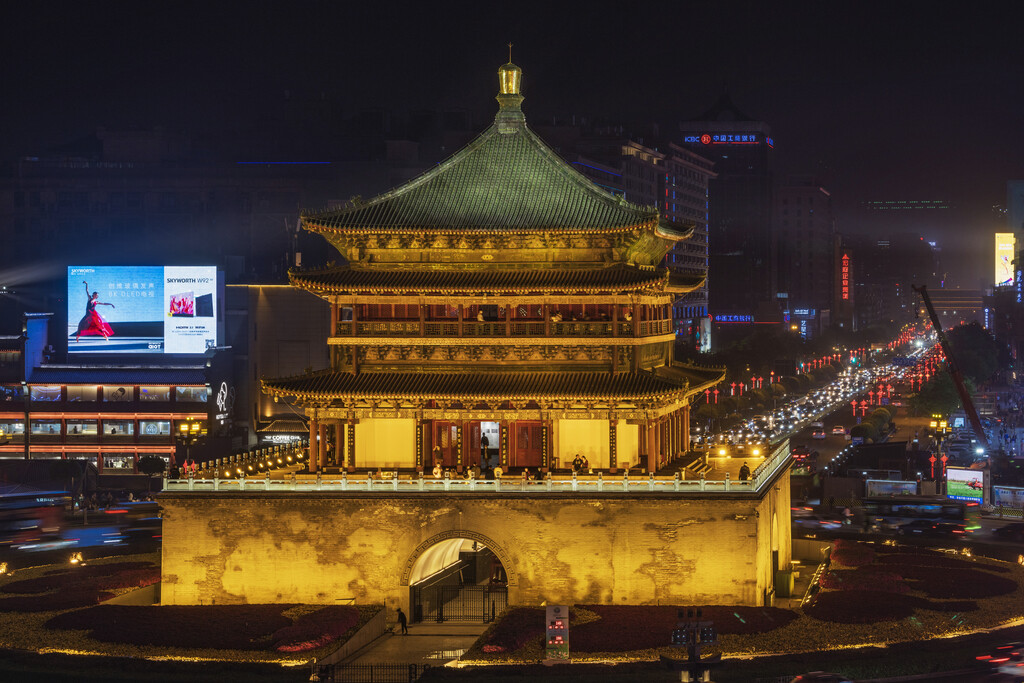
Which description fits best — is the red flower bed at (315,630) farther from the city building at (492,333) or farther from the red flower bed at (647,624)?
the red flower bed at (647,624)

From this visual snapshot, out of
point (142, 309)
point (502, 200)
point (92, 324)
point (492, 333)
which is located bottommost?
point (492, 333)

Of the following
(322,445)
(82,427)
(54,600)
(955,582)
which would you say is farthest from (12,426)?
(955,582)

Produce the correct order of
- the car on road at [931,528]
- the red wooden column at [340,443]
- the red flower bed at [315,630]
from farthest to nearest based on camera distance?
the car on road at [931,528] → the red wooden column at [340,443] → the red flower bed at [315,630]

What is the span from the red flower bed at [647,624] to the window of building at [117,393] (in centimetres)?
5955

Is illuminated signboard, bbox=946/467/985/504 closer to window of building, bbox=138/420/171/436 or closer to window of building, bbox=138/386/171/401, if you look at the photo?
window of building, bbox=138/420/171/436

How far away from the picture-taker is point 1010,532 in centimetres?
6919

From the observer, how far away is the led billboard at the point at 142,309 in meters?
103

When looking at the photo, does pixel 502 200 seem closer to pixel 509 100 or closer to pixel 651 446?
pixel 509 100

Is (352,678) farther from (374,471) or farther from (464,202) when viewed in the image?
(464,202)

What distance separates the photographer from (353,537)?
47125 mm

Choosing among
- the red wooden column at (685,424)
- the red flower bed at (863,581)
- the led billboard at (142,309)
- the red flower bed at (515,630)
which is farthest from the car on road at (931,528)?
the led billboard at (142,309)

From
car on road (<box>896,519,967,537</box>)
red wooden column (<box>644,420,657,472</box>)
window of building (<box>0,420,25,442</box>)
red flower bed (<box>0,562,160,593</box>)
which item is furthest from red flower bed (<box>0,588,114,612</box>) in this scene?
window of building (<box>0,420,25,442</box>)

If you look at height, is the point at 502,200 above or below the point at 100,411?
above

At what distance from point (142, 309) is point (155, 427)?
40.2 feet
